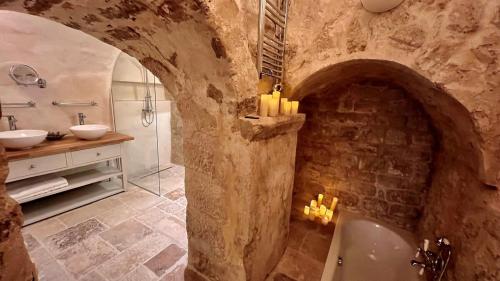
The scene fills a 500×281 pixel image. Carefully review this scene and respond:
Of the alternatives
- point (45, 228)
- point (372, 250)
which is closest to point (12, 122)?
point (45, 228)

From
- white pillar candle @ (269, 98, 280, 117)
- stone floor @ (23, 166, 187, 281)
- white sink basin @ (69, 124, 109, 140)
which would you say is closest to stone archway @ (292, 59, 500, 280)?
white pillar candle @ (269, 98, 280, 117)

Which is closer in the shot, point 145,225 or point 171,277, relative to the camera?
point 171,277

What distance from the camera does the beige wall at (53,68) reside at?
2158 mm

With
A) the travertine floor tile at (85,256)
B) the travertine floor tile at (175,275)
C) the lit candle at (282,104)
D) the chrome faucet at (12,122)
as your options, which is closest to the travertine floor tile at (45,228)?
the travertine floor tile at (85,256)

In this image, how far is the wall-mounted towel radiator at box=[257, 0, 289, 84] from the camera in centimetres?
116

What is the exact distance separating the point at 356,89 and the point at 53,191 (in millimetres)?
3394

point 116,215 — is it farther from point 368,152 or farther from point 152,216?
point 368,152

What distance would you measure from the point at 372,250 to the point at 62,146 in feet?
10.9

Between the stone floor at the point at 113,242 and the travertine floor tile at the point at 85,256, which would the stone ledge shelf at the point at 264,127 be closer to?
the stone floor at the point at 113,242

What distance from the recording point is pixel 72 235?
2021mm

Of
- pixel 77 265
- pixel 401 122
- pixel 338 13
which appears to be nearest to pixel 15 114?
pixel 77 265

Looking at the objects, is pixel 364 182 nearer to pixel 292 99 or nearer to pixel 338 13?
pixel 292 99

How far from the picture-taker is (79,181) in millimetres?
2518

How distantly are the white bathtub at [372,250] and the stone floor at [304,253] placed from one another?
152mm
